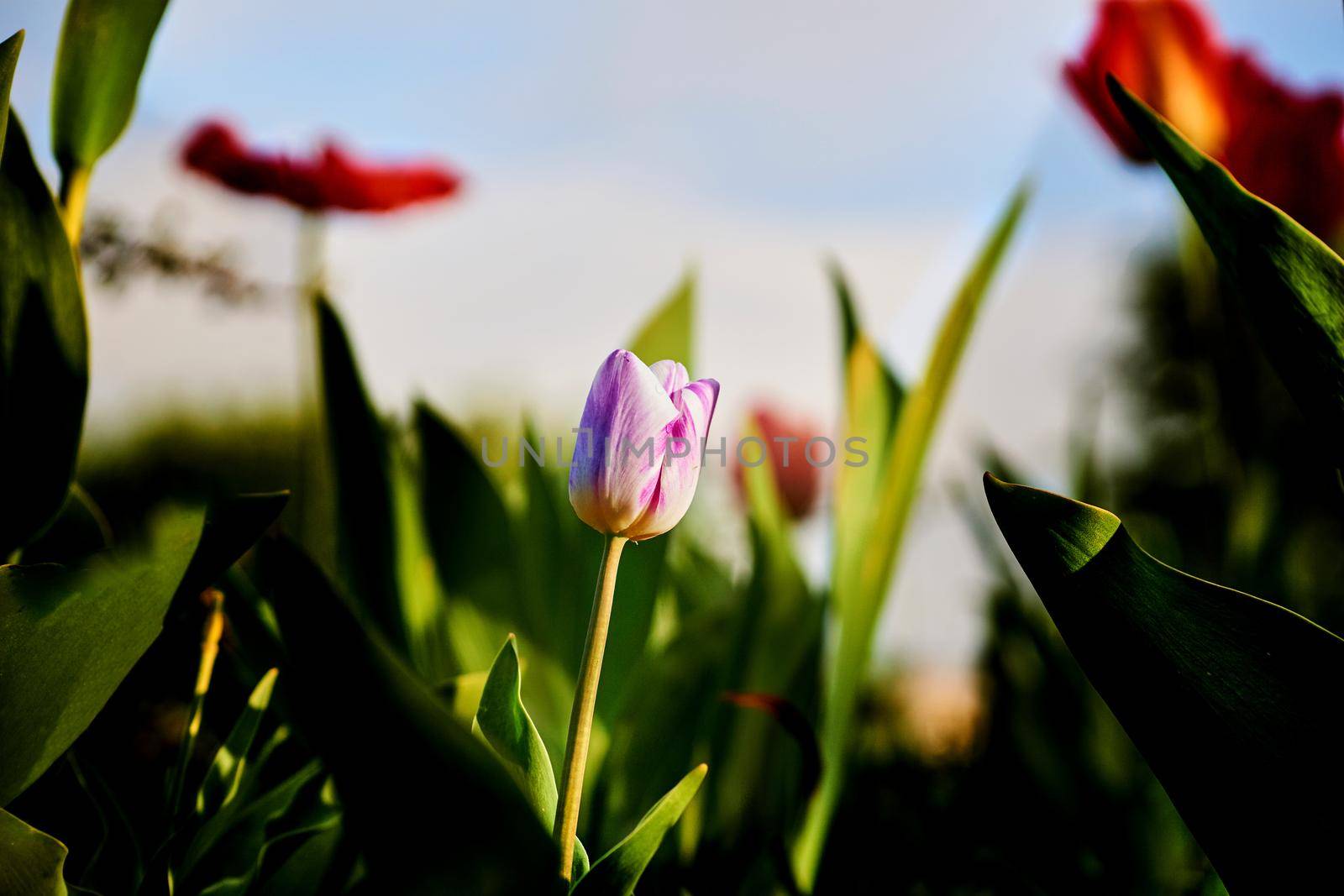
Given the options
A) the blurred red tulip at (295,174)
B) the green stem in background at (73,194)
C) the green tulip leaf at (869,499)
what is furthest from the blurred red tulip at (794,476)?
the green stem in background at (73,194)

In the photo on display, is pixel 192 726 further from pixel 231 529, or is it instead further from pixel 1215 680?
pixel 1215 680

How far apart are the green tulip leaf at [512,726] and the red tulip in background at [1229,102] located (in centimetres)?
33

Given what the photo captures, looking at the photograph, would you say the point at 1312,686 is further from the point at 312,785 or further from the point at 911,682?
the point at 911,682

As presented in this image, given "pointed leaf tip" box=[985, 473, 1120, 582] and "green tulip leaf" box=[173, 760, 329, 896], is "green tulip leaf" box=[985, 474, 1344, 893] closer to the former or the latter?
"pointed leaf tip" box=[985, 473, 1120, 582]

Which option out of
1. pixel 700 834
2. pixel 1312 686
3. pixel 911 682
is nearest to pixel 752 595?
pixel 700 834

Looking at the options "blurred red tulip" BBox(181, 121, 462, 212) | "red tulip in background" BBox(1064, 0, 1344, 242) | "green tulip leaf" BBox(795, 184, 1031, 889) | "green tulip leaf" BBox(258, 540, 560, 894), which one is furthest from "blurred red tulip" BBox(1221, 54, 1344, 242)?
"blurred red tulip" BBox(181, 121, 462, 212)

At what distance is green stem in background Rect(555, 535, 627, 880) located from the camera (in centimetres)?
13

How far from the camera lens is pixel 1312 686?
134 mm

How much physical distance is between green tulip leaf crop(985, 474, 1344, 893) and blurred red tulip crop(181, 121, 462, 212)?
607 millimetres

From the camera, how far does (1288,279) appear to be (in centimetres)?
15

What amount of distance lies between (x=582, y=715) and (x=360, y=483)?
172mm

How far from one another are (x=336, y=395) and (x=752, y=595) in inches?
5.2

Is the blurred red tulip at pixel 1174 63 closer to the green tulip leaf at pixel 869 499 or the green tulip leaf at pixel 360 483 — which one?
the green tulip leaf at pixel 869 499

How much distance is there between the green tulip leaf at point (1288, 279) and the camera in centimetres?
15
